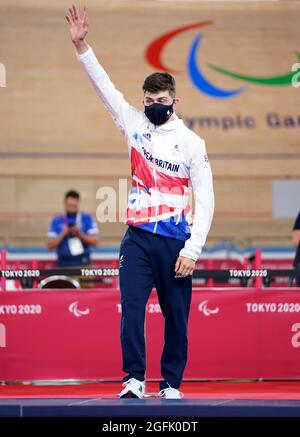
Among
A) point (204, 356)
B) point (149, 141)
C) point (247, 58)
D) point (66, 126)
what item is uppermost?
point (247, 58)

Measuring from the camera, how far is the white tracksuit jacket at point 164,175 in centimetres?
618

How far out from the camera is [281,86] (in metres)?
21.0

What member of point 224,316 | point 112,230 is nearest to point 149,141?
point 224,316

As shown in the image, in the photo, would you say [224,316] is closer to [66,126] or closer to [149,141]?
[149,141]

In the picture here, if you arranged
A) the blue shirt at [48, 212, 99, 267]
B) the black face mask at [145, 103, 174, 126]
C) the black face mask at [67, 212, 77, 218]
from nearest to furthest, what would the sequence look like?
1. the black face mask at [145, 103, 174, 126]
2. the blue shirt at [48, 212, 99, 267]
3. the black face mask at [67, 212, 77, 218]

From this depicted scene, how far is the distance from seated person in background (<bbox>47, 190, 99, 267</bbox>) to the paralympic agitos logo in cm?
723

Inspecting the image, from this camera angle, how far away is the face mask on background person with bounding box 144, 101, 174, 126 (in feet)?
20.1

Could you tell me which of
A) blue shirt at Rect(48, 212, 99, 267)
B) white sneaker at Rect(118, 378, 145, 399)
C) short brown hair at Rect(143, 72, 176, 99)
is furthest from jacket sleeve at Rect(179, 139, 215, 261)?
blue shirt at Rect(48, 212, 99, 267)

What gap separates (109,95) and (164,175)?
598mm

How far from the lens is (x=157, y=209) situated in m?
6.19

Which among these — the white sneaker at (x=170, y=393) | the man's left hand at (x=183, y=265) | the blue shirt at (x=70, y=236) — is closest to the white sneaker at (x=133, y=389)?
the white sneaker at (x=170, y=393)

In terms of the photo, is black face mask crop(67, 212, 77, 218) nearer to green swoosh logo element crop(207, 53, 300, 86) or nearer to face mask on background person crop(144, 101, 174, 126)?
green swoosh logo element crop(207, 53, 300, 86)

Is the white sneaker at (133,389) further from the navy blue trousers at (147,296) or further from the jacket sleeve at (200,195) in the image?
the jacket sleeve at (200,195)
